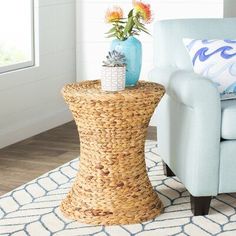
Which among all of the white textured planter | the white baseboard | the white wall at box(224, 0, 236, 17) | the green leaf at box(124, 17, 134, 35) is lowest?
the white baseboard

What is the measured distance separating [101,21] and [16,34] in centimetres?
83

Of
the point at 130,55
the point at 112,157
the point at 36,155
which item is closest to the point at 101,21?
the point at 36,155

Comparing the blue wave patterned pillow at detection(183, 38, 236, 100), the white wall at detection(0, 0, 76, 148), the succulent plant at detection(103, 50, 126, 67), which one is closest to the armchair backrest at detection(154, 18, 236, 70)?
the blue wave patterned pillow at detection(183, 38, 236, 100)

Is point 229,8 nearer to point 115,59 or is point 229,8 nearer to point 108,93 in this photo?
point 115,59

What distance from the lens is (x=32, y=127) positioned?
4828mm

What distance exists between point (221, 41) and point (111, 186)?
1.01 metres

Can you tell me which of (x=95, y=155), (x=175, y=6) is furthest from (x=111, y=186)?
(x=175, y=6)

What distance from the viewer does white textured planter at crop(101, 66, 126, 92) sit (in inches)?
120

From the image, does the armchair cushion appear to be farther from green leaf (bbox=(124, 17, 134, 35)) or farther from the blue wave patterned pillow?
green leaf (bbox=(124, 17, 134, 35))

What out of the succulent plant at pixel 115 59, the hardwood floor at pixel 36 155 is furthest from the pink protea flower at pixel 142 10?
the hardwood floor at pixel 36 155

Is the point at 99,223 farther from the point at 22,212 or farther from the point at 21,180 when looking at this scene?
the point at 21,180

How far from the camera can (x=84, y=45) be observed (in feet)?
17.4

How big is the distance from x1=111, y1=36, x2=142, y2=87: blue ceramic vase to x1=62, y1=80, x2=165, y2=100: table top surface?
0.17ft

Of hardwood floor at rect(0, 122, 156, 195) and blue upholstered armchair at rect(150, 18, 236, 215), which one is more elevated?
blue upholstered armchair at rect(150, 18, 236, 215)
